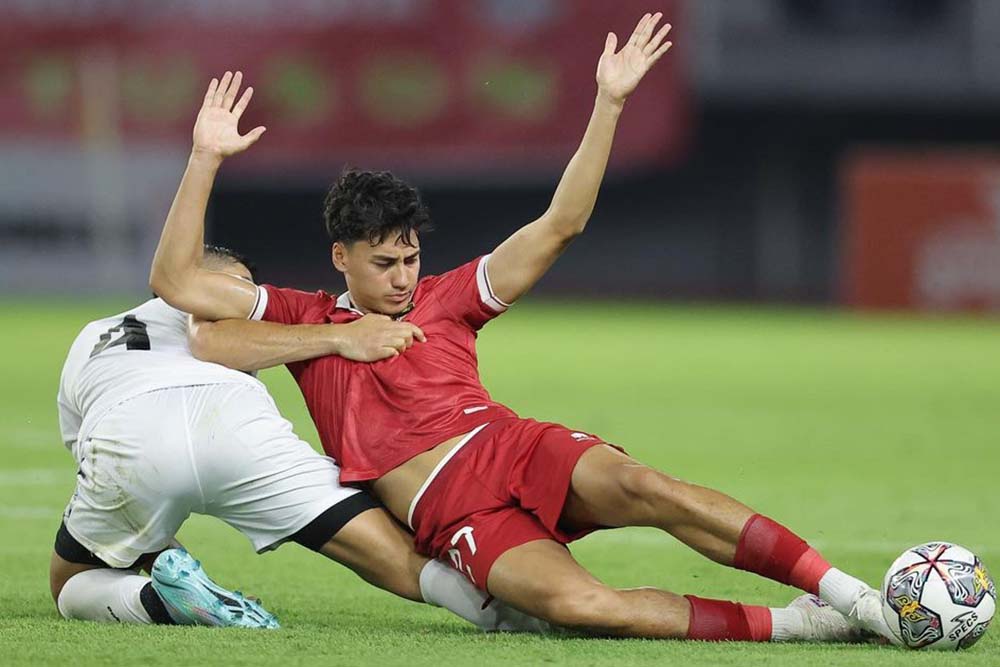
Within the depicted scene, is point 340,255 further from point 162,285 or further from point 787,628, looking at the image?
point 787,628

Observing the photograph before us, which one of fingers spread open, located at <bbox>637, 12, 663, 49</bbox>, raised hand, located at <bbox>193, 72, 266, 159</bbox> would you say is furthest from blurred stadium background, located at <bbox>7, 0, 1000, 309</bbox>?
raised hand, located at <bbox>193, 72, 266, 159</bbox>

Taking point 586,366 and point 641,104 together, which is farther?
point 641,104

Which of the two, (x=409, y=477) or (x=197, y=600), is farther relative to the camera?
(x=409, y=477)

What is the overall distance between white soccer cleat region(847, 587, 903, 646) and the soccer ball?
19 mm

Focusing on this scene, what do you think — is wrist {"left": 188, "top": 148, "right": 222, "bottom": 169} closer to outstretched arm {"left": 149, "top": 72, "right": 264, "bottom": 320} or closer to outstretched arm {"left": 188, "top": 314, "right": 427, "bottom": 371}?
outstretched arm {"left": 149, "top": 72, "right": 264, "bottom": 320}

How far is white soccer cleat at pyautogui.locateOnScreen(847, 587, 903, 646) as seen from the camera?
529cm

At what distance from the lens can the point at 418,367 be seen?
19.6ft

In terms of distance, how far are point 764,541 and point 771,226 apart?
2686 cm

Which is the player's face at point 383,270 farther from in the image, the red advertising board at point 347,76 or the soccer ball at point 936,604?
the red advertising board at point 347,76

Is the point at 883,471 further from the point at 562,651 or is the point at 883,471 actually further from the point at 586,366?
the point at 586,366

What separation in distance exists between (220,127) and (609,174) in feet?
75.5

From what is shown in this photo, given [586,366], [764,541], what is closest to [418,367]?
[764,541]

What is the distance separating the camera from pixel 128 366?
595 centimetres

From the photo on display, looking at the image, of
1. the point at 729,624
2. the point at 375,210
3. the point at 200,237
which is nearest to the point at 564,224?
the point at 375,210
